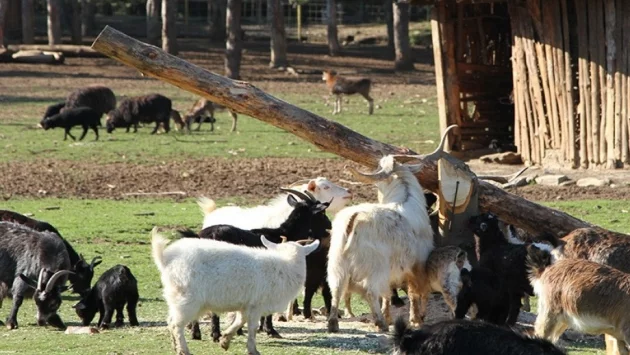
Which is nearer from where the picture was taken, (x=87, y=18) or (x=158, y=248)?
(x=158, y=248)

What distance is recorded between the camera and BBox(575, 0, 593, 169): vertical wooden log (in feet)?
74.2

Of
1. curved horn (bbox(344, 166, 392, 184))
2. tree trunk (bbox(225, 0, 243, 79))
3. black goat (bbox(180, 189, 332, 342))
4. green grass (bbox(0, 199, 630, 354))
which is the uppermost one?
tree trunk (bbox(225, 0, 243, 79))

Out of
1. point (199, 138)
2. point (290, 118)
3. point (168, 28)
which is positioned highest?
point (168, 28)

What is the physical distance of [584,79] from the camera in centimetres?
2272

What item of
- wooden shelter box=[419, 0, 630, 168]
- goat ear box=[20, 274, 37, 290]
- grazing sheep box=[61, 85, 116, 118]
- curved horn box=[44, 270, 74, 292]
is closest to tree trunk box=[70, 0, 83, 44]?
grazing sheep box=[61, 85, 116, 118]

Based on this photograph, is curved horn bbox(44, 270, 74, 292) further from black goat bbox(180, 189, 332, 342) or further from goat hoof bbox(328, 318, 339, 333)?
goat hoof bbox(328, 318, 339, 333)

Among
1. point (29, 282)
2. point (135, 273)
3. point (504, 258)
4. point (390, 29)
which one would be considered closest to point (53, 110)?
point (135, 273)

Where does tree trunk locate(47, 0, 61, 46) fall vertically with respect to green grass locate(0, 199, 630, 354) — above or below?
above

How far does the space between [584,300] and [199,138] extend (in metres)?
21.3

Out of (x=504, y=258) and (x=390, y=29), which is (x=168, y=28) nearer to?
(x=390, y=29)

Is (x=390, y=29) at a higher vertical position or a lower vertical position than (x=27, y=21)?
lower

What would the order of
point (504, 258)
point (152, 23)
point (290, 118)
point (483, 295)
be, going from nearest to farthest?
point (483, 295)
point (504, 258)
point (290, 118)
point (152, 23)

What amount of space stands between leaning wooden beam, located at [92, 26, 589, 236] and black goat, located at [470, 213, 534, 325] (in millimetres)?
1187

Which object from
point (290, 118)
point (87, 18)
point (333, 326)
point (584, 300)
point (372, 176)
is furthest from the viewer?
point (87, 18)
